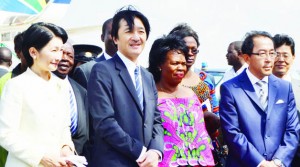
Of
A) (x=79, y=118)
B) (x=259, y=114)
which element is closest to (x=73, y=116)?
(x=79, y=118)

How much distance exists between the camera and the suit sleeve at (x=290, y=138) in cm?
358

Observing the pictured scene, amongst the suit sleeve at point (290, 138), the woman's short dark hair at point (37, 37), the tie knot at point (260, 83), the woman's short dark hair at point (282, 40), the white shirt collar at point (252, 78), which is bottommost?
the suit sleeve at point (290, 138)

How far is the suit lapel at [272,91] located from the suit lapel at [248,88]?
86mm

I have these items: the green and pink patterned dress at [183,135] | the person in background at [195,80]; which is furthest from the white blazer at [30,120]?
the person in background at [195,80]

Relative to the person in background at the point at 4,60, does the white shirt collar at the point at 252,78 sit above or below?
above

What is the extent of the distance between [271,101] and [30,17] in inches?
1354

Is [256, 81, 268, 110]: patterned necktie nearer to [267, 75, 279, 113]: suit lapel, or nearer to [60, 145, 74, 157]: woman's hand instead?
[267, 75, 279, 113]: suit lapel

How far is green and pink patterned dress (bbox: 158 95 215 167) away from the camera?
3.39m

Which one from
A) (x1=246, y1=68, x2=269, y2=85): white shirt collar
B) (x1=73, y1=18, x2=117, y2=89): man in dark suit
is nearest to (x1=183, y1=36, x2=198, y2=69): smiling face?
(x1=246, y1=68, x2=269, y2=85): white shirt collar

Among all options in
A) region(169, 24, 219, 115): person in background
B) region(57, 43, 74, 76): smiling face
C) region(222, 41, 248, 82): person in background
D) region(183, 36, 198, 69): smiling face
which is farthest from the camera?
region(222, 41, 248, 82): person in background

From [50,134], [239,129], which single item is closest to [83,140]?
[50,134]

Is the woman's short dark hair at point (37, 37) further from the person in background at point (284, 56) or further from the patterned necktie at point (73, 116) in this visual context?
the person in background at point (284, 56)

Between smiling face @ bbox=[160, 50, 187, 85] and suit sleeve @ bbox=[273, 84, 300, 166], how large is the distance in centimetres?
97

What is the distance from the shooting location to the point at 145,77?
3371 mm
